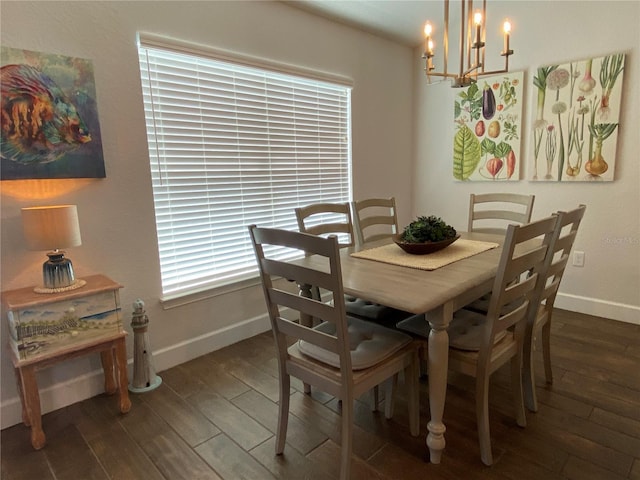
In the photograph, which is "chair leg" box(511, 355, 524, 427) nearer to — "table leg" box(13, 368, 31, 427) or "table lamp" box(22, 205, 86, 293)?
"table lamp" box(22, 205, 86, 293)

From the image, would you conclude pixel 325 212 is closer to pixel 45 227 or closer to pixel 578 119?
pixel 45 227

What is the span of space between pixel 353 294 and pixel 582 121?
8.44 ft

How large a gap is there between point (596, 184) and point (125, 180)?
3.28 m

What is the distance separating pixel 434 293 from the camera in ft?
4.77

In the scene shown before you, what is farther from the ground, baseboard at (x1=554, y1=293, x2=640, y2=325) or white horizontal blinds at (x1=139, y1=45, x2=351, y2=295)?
white horizontal blinds at (x1=139, y1=45, x2=351, y2=295)

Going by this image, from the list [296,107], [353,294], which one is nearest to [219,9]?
[296,107]

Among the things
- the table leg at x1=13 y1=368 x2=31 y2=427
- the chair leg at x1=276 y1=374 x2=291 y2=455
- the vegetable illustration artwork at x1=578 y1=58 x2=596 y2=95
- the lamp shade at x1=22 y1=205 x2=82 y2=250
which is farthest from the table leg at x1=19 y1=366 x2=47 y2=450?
the vegetable illustration artwork at x1=578 y1=58 x2=596 y2=95

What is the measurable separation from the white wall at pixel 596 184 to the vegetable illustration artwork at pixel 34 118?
3183 millimetres

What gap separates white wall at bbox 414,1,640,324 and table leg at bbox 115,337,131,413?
3170 millimetres

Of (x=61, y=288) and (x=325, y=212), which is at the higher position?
(x=325, y=212)

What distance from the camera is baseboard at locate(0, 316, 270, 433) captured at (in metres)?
1.95

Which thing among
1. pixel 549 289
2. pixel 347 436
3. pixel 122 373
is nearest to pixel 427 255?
pixel 549 289

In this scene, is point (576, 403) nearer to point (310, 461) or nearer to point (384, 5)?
point (310, 461)

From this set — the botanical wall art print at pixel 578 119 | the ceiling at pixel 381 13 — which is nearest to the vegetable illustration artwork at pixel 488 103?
the botanical wall art print at pixel 578 119
